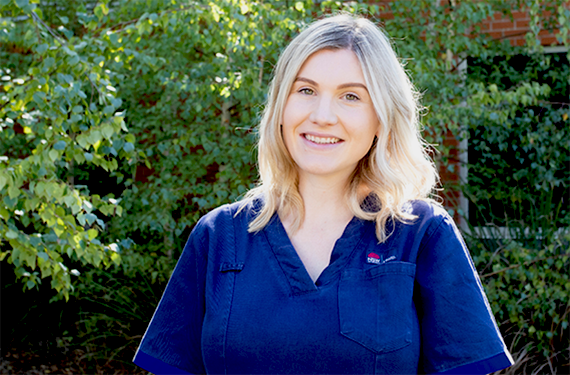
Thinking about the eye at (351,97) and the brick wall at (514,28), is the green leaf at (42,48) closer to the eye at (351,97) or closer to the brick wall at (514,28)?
the eye at (351,97)

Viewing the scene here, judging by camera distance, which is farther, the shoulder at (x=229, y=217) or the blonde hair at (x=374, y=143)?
the shoulder at (x=229, y=217)

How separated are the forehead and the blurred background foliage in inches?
55.5

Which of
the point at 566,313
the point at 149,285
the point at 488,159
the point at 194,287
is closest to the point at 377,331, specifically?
the point at 194,287

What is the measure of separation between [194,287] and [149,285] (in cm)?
337

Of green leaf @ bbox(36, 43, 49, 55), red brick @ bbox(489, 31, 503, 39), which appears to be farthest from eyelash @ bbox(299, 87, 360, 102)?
red brick @ bbox(489, 31, 503, 39)

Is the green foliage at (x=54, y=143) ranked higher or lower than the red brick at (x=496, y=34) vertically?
lower

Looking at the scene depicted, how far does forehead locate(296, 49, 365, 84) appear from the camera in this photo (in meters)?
1.65

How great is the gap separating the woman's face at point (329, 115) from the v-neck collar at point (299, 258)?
0.19 meters

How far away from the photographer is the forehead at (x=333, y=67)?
1651mm

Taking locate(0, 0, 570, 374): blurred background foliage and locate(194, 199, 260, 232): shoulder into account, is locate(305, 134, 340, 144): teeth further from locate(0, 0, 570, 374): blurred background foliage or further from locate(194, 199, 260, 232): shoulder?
locate(0, 0, 570, 374): blurred background foliage

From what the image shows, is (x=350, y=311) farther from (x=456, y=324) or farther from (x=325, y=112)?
(x=325, y=112)

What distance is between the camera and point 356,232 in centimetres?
169

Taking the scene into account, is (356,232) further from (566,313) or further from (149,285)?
(149,285)

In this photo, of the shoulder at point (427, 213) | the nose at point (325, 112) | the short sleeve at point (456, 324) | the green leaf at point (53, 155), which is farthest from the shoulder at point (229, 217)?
the green leaf at point (53, 155)
